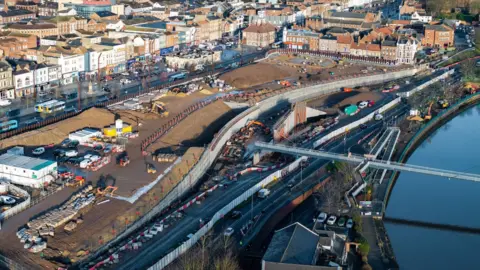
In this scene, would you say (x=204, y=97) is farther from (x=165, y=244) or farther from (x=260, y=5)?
(x=260, y=5)

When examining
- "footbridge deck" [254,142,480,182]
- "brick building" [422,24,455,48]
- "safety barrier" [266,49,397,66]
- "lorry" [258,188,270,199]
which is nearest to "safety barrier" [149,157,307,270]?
"lorry" [258,188,270,199]

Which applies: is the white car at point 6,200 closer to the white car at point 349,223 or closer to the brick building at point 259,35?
the white car at point 349,223

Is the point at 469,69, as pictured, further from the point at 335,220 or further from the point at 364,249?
the point at 364,249

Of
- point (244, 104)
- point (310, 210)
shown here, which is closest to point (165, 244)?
point (310, 210)

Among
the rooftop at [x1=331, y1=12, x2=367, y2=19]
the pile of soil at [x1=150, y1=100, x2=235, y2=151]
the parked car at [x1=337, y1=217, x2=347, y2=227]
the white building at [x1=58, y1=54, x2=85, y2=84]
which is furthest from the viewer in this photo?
the rooftop at [x1=331, y1=12, x2=367, y2=19]

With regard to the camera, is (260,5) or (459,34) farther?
(260,5)

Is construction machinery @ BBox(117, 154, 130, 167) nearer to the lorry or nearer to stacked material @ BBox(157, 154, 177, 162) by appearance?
stacked material @ BBox(157, 154, 177, 162)

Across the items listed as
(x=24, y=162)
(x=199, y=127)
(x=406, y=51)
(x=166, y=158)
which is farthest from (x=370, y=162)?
(x=406, y=51)
